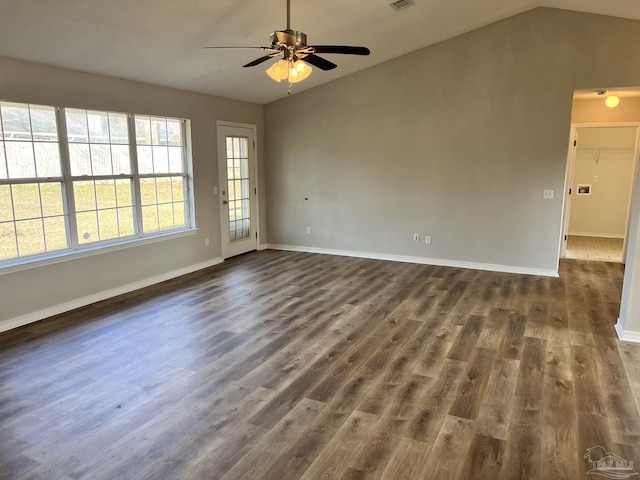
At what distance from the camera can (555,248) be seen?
5.98 meters

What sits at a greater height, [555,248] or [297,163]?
[297,163]

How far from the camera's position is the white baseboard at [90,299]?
4.17 m

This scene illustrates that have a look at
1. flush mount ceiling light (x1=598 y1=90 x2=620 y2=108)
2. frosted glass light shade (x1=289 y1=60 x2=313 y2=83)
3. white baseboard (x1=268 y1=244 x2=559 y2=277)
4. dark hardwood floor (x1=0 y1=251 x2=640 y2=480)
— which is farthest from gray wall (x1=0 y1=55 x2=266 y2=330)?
flush mount ceiling light (x1=598 y1=90 x2=620 y2=108)

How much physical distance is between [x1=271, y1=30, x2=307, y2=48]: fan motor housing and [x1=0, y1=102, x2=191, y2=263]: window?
2804 mm

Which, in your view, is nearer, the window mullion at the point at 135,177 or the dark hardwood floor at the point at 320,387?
the dark hardwood floor at the point at 320,387

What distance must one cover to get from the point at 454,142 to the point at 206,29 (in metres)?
3.86

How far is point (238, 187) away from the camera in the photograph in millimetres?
7188

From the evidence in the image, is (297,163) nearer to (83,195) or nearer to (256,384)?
(83,195)

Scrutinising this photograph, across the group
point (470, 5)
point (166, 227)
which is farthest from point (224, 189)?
point (470, 5)

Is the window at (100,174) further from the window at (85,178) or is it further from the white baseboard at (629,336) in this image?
the white baseboard at (629,336)

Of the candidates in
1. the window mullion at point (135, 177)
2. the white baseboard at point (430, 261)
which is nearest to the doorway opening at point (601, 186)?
the white baseboard at point (430, 261)

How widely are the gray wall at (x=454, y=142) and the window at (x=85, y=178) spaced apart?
90.3 inches

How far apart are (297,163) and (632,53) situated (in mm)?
4931

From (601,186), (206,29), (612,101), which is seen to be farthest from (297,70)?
(601,186)
